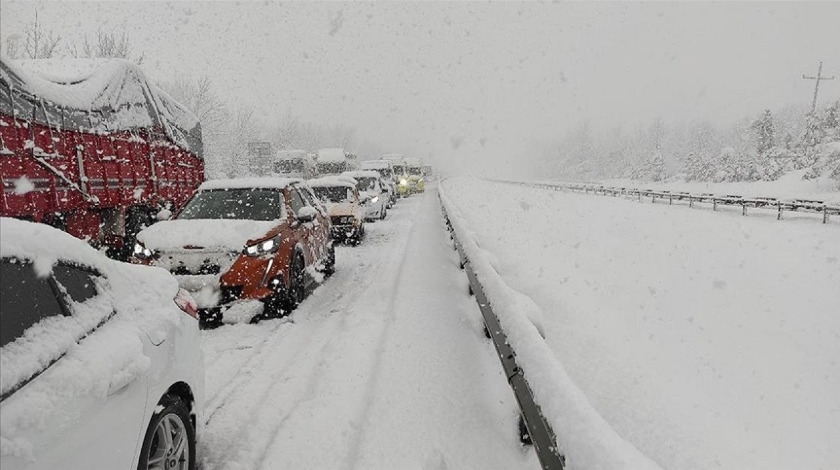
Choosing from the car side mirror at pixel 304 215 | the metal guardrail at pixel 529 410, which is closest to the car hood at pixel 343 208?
the car side mirror at pixel 304 215

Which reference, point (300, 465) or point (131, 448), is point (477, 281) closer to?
point (300, 465)

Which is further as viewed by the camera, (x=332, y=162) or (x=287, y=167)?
(x=287, y=167)

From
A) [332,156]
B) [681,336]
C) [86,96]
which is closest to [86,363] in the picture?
[86,96]

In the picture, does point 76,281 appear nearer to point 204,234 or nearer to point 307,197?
point 204,234

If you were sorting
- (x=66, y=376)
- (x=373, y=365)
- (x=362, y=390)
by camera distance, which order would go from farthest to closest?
(x=373, y=365)
(x=362, y=390)
(x=66, y=376)

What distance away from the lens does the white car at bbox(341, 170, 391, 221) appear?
1847cm

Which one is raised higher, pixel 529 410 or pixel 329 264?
pixel 529 410

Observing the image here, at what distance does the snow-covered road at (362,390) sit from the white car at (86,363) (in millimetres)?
738

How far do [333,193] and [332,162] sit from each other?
2102cm

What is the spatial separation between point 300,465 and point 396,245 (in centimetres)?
966

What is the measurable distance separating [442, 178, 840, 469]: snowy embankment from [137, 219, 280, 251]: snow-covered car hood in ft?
9.38

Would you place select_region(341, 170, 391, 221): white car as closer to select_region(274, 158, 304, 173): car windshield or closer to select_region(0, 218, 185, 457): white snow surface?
select_region(0, 218, 185, 457): white snow surface

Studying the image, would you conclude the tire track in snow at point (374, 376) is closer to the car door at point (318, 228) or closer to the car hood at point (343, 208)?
the car door at point (318, 228)

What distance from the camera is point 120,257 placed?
10609mm
